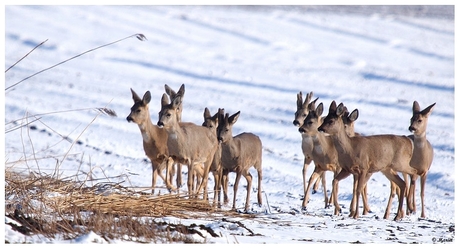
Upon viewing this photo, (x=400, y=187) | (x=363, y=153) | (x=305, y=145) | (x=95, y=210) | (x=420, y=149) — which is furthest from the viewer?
(x=305, y=145)

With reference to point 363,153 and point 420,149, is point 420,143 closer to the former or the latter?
point 420,149

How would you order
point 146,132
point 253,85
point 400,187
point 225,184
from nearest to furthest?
point 400,187, point 225,184, point 146,132, point 253,85

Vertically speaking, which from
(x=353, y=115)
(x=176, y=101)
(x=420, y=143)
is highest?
(x=353, y=115)

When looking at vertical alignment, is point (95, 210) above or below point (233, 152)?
below

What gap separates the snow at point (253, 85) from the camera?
10.3 m

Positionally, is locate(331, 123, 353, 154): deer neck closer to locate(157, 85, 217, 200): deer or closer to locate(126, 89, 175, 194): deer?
locate(157, 85, 217, 200): deer

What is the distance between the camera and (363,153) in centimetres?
1091

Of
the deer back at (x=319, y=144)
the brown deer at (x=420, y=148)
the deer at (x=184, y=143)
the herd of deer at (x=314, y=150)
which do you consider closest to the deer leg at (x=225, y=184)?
the herd of deer at (x=314, y=150)

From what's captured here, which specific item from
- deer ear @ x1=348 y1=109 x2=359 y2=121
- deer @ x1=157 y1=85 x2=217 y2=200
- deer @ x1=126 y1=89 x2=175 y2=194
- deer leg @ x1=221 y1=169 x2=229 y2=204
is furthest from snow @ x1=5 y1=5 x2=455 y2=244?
deer ear @ x1=348 y1=109 x2=359 y2=121

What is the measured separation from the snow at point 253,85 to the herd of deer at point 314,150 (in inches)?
15.6

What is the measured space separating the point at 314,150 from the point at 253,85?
395 inches

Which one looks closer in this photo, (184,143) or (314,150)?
(314,150)

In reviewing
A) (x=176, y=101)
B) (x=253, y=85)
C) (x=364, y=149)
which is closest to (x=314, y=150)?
(x=364, y=149)

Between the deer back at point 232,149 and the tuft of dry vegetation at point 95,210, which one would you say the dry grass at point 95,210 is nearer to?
the tuft of dry vegetation at point 95,210
